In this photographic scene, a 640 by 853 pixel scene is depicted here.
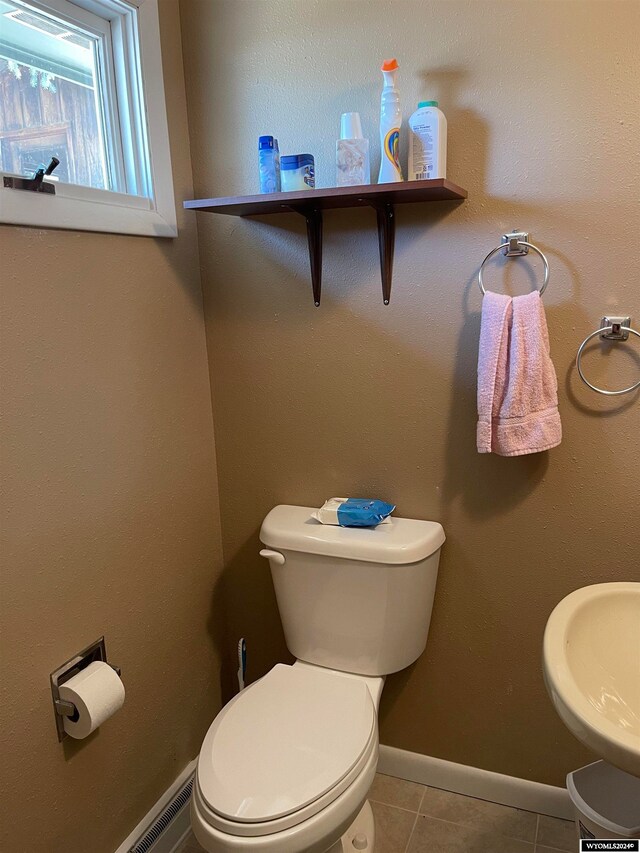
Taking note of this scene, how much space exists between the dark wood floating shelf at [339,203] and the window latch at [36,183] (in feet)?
1.05

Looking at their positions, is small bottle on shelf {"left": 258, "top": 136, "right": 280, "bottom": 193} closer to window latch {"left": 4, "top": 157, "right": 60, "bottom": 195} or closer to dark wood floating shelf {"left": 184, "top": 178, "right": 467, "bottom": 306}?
dark wood floating shelf {"left": 184, "top": 178, "right": 467, "bottom": 306}

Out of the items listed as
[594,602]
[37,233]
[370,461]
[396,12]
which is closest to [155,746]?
[370,461]

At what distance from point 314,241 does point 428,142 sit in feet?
1.18

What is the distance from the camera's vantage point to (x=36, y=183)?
1224 mm

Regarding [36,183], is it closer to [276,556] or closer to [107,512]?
[107,512]

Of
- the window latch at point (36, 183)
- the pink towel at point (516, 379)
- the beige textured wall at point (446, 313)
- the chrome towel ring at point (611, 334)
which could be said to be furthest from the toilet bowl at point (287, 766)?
the window latch at point (36, 183)

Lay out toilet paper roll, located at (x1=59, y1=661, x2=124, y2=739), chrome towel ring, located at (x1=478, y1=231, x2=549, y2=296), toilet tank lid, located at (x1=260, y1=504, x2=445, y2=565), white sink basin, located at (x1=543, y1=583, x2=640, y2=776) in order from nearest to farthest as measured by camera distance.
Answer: white sink basin, located at (x1=543, y1=583, x2=640, y2=776) < toilet paper roll, located at (x1=59, y1=661, x2=124, y2=739) < chrome towel ring, located at (x1=478, y1=231, x2=549, y2=296) < toilet tank lid, located at (x1=260, y1=504, x2=445, y2=565)

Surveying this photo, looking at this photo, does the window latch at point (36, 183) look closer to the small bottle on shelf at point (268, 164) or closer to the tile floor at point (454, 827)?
the small bottle on shelf at point (268, 164)

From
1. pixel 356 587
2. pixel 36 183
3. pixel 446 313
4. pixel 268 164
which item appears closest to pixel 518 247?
pixel 446 313

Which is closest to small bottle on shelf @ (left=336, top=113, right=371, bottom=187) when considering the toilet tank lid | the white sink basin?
the toilet tank lid

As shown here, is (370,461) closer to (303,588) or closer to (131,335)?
(303,588)

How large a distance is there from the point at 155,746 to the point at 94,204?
133 cm

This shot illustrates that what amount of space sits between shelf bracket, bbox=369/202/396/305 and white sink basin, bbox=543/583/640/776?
81cm

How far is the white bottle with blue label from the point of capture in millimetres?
1386
